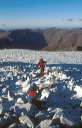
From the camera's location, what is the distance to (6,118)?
27.2ft

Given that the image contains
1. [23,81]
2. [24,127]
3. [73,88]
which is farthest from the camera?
[23,81]

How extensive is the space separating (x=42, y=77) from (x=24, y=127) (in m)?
7.30

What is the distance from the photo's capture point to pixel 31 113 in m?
9.02

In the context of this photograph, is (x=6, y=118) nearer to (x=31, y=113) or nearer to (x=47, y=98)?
(x=31, y=113)

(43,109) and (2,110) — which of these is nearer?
(2,110)

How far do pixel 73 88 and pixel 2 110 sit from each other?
15.8 feet

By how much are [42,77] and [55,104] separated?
480 cm

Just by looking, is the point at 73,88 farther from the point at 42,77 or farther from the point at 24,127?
the point at 24,127

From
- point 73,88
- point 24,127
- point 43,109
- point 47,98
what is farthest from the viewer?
point 73,88

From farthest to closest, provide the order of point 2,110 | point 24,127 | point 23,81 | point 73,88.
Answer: point 23,81 → point 73,88 → point 2,110 → point 24,127

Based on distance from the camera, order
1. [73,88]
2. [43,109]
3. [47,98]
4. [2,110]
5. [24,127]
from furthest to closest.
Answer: [73,88] → [47,98] → [43,109] → [2,110] → [24,127]

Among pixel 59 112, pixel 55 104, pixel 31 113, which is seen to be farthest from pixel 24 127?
pixel 55 104

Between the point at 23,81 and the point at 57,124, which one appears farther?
the point at 23,81

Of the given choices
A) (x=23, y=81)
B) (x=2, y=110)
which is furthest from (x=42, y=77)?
(x=2, y=110)
